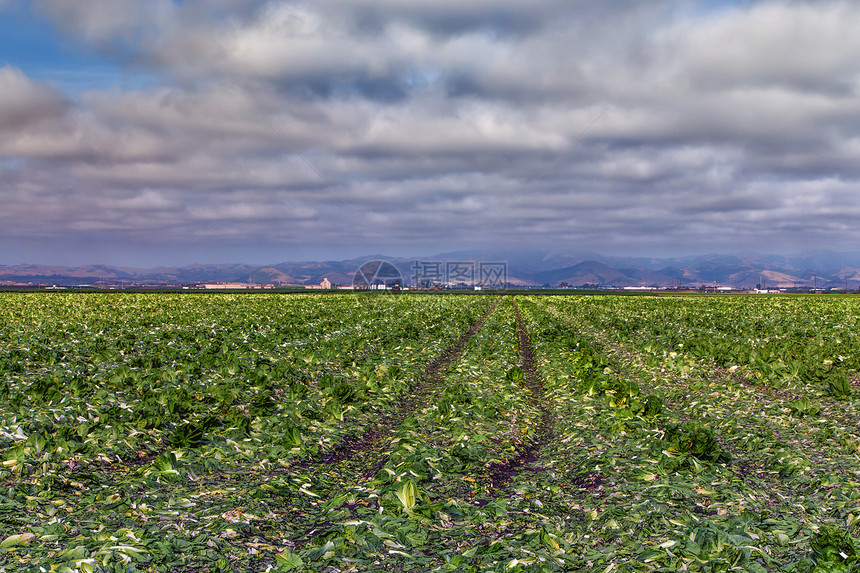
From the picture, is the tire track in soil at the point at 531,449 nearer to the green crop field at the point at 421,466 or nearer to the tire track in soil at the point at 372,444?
the green crop field at the point at 421,466

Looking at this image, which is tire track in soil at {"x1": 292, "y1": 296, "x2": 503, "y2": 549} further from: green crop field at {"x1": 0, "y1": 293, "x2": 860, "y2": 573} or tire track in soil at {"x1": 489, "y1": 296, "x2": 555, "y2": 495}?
tire track in soil at {"x1": 489, "y1": 296, "x2": 555, "y2": 495}

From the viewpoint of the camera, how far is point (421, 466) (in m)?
9.20

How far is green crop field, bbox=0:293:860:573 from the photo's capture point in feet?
21.0

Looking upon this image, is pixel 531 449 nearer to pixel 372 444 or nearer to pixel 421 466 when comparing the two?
pixel 421 466

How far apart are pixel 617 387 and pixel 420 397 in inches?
246

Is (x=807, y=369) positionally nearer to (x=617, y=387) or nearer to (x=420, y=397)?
(x=617, y=387)

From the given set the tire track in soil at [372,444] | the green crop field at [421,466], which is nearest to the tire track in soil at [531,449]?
the green crop field at [421,466]

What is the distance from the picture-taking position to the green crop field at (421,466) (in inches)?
252

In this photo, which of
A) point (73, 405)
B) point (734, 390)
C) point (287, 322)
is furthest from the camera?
point (287, 322)

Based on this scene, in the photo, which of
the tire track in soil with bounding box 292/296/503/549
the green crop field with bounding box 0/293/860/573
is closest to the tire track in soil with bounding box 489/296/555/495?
the green crop field with bounding box 0/293/860/573

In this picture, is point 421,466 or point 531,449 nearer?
point 421,466

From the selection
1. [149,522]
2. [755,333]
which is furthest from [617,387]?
[755,333]

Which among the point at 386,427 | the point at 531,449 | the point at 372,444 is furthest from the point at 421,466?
the point at 386,427

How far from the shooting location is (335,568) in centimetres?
619
